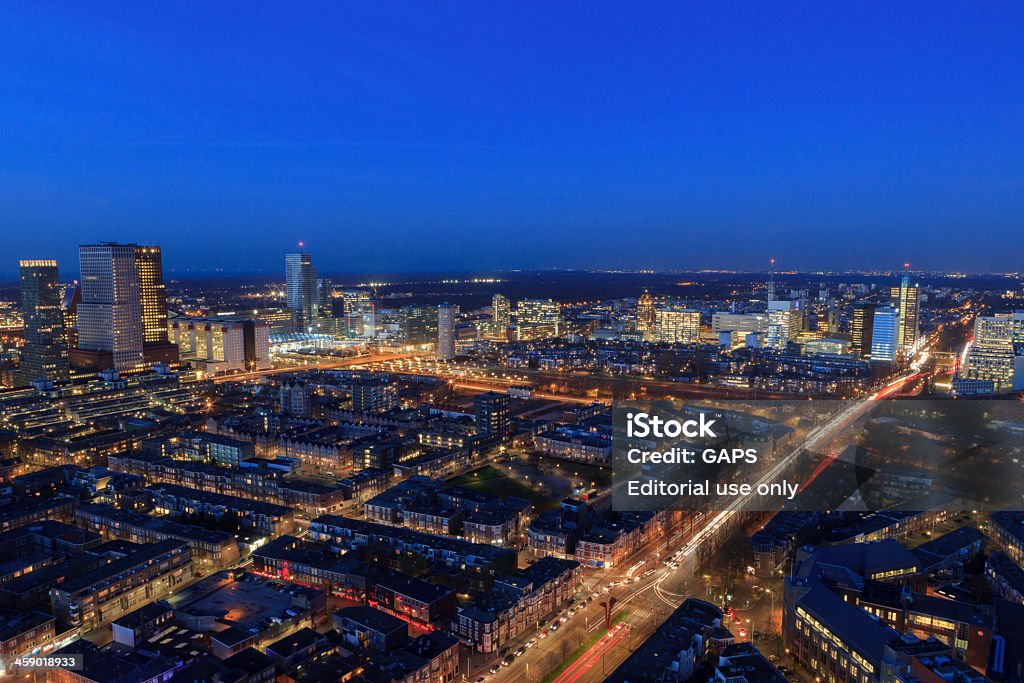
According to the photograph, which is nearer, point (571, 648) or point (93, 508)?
point (571, 648)

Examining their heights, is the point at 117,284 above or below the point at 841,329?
above

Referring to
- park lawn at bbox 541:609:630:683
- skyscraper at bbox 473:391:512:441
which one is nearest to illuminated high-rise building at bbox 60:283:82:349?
skyscraper at bbox 473:391:512:441

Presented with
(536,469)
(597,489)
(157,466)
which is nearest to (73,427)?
(157,466)

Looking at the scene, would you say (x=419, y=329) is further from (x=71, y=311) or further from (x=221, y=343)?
(x=71, y=311)

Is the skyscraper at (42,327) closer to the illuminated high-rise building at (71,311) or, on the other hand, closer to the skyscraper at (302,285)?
the illuminated high-rise building at (71,311)

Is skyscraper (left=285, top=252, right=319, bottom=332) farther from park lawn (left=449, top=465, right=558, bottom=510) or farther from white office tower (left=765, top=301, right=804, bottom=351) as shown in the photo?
park lawn (left=449, top=465, right=558, bottom=510)

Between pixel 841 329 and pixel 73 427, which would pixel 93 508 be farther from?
pixel 841 329

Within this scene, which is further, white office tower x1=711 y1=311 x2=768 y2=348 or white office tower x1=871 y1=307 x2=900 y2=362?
white office tower x1=711 y1=311 x2=768 y2=348

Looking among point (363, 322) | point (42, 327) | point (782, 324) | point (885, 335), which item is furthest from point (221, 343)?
point (885, 335)
